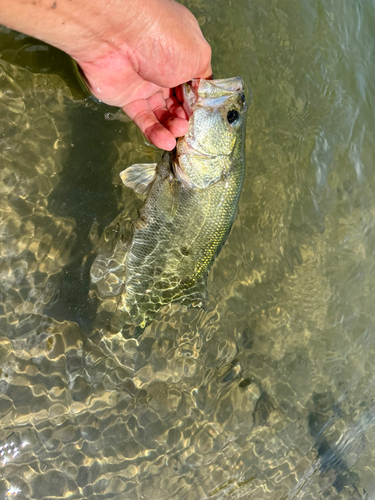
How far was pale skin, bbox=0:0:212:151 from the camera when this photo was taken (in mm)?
2375

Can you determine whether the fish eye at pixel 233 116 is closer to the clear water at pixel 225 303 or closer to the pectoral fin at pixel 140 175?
the pectoral fin at pixel 140 175

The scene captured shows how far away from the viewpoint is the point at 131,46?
8.96 feet

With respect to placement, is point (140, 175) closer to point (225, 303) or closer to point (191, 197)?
point (191, 197)

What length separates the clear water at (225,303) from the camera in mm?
3309

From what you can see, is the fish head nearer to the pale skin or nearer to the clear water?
the pale skin

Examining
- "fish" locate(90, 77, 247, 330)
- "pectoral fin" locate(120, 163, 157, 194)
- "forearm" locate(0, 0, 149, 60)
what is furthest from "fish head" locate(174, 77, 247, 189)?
"forearm" locate(0, 0, 149, 60)

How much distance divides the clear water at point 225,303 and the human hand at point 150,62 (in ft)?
1.49

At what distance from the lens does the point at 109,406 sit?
3555 millimetres

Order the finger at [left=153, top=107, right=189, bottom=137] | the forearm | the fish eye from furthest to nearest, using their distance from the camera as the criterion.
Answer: the fish eye → the finger at [left=153, top=107, right=189, bottom=137] → the forearm

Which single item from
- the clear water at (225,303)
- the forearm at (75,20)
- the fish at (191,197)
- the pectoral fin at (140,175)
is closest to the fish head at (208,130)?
the fish at (191,197)

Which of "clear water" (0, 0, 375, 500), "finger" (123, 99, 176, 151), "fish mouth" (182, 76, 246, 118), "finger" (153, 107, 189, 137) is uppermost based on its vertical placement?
"fish mouth" (182, 76, 246, 118)

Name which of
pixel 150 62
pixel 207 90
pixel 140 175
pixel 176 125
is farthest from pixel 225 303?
pixel 150 62

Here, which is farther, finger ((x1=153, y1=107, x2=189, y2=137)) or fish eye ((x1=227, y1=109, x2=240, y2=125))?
fish eye ((x1=227, y1=109, x2=240, y2=125))

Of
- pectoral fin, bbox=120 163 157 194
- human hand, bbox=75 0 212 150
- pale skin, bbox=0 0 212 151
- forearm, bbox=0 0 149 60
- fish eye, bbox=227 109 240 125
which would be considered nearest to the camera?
forearm, bbox=0 0 149 60
